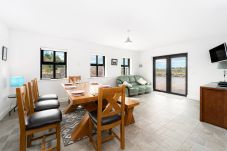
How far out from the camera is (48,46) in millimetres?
3918

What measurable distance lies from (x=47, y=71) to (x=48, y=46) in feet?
2.95

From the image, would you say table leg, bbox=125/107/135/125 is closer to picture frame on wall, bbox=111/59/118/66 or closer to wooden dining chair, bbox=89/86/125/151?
wooden dining chair, bbox=89/86/125/151

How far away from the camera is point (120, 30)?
337 cm

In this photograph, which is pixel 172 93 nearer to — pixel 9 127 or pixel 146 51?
pixel 146 51

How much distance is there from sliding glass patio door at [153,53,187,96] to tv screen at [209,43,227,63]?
115cm

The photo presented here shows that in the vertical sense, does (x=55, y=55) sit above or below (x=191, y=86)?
above

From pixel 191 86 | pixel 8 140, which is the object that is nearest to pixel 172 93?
pixel 191 86

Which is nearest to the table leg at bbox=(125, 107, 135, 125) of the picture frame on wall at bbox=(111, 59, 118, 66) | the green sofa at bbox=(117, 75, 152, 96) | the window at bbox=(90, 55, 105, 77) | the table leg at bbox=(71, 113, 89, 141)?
the table leg at bbox=(71, 113, 89, 141)

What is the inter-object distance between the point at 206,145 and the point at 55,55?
15.7 feet

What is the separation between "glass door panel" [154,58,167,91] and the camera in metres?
5.81

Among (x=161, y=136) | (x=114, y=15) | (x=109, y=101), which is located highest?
(x=114, y=15)

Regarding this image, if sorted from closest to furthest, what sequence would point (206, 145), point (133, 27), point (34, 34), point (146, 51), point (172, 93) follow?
1. point (206, 145)
2. point (133, 27)
3. point (34, 34)
4. point (172, 93)
5. point (146, 51)

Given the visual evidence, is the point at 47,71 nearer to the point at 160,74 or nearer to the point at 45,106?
the point at 45,106

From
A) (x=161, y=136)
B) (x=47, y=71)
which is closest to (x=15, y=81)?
(x=47, y=71)
